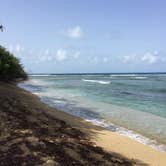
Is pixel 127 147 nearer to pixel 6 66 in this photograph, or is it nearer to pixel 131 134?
pixel 131 134

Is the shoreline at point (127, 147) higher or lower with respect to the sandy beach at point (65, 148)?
lower

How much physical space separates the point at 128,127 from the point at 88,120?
1767 millimetres

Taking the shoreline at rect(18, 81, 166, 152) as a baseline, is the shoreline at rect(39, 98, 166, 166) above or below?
above

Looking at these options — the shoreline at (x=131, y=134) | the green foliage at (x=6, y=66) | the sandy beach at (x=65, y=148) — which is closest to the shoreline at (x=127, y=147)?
the sandy beach at (x=65, y=148)

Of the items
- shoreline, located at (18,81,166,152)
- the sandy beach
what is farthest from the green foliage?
the sandy beach

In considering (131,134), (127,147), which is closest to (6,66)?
(131,134)

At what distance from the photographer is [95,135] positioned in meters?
8.86

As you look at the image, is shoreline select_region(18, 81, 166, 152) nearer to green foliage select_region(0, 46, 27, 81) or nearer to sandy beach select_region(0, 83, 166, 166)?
sandy beach select_region(0, 83, 166, 166)

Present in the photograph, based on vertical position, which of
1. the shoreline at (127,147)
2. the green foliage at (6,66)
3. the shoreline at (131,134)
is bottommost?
the shoreline at (131,134)

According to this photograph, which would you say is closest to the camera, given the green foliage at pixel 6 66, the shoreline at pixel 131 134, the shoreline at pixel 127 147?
the shoreline at pixel 127 147

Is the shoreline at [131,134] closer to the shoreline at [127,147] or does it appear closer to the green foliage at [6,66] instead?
the shoreline at [127,147]

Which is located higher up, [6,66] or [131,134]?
[6,66]

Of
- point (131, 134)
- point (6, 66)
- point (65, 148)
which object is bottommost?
point (131, 134)

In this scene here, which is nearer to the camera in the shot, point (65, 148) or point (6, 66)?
point (65, 148)
